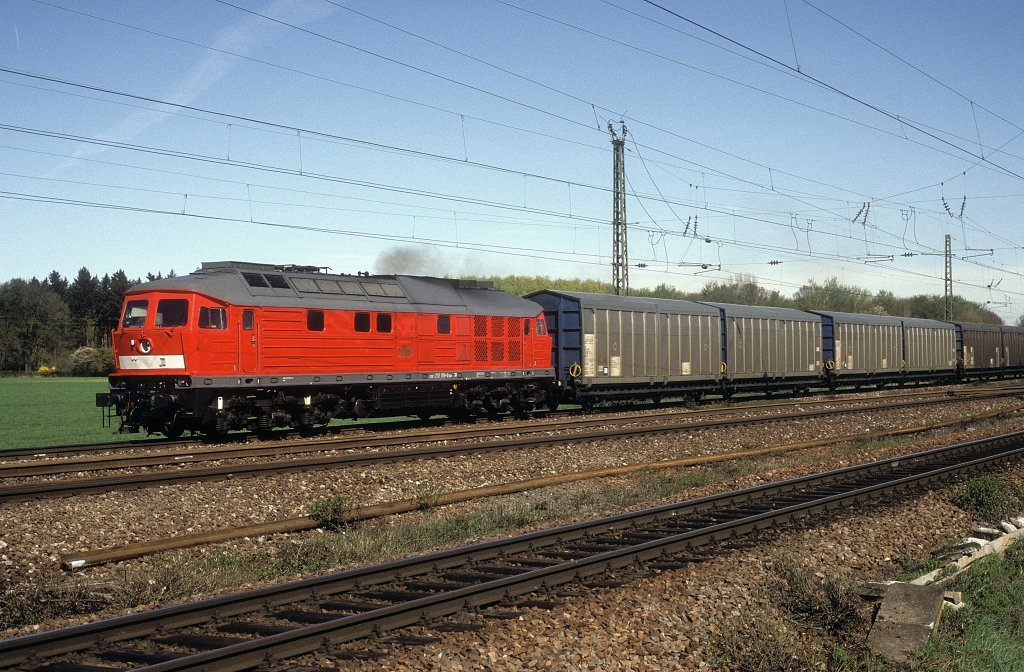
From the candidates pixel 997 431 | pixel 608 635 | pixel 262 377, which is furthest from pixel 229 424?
pixel 997 431

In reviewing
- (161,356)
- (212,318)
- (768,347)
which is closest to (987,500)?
(212,318)

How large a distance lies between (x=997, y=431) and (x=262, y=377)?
Answer: 816 inches

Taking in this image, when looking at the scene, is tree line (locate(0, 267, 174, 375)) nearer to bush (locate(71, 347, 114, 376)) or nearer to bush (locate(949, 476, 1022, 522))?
bush (locate(71, 347, 114, 376))

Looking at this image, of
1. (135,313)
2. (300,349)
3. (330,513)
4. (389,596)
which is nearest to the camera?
(389,596)

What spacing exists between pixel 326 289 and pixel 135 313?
4616 millimetres

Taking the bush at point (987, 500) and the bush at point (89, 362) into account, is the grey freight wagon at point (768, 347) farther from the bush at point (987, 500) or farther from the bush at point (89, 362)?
the bush at point (89, 362)

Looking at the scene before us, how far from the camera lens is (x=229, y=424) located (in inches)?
805

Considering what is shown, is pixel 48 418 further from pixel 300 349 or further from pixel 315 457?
pixel 315 457

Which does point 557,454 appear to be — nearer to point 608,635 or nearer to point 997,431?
point 608,635

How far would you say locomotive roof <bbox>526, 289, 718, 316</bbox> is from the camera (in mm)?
30359

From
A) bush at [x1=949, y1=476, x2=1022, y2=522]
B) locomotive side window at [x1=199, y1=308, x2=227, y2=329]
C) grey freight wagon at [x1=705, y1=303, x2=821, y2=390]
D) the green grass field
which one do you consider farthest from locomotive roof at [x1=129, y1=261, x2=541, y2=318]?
bush at [x1=949, y1=476, x2=1022, y2=522]

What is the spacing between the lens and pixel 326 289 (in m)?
22.2

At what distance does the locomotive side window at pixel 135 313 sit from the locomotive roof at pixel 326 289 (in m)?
0.35

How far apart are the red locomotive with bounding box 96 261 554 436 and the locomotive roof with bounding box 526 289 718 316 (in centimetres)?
375
